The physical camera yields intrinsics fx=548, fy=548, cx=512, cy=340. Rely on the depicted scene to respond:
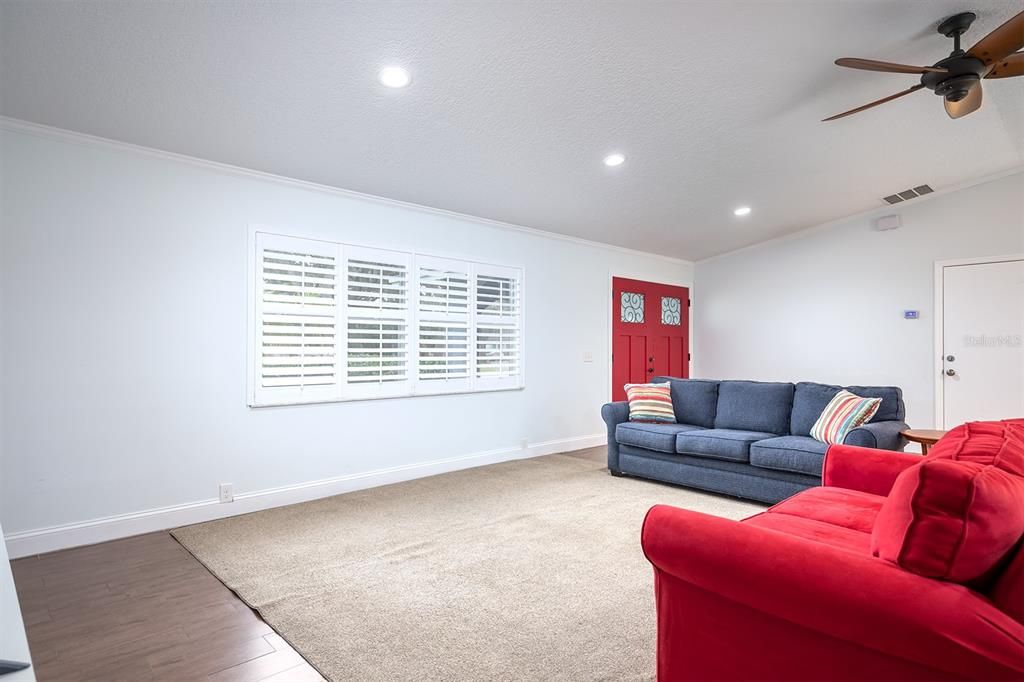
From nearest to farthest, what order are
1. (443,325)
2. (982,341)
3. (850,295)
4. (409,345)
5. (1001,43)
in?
(1001,43) → (409,345) → (443,325) → (982,341) → (850,295)

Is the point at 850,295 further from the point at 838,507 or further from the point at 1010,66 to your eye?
the point at 838,507

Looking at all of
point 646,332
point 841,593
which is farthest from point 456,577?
point 646,332

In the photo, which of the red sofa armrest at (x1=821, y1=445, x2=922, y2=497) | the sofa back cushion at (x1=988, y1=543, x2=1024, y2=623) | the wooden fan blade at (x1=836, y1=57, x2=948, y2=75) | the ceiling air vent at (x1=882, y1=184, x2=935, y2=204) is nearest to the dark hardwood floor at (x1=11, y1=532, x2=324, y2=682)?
the sofa back cushion at (x1=988, y1=543, x2=1024, y2=623)

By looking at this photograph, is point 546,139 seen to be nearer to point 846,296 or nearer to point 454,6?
point 454,6

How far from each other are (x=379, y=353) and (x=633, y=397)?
2355mm

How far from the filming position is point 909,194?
18.5ft

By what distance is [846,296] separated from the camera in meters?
6.32

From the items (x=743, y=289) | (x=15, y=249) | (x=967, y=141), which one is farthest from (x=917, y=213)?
(x=15, y=249)

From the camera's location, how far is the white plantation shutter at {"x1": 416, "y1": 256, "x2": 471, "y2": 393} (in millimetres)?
4863

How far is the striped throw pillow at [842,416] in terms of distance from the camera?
3766mm

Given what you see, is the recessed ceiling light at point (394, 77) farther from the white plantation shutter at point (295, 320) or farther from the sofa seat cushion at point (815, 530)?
the sofa seat cushion at point (815, 530)

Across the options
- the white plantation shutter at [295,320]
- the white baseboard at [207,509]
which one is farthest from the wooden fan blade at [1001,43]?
the white baseboard at [207,509]

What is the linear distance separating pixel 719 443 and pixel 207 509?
3689 mm

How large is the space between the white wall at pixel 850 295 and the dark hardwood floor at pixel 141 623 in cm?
637
